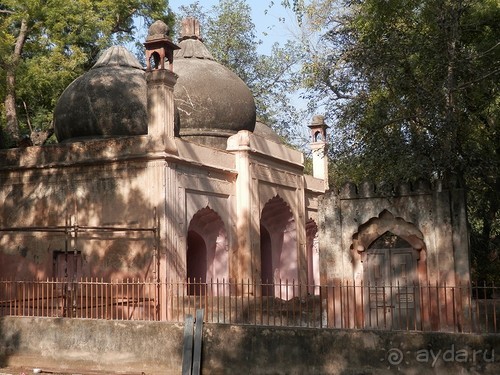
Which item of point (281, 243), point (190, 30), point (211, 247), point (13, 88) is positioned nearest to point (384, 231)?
point (211, 247)

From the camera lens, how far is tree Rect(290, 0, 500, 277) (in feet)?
34.3

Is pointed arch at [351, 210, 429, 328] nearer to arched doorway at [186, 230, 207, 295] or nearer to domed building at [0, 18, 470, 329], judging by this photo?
domed building at [0, 18, 470, 329]

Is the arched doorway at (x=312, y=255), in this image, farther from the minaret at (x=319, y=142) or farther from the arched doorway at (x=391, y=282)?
the arched doorway at (x=391, y=282)

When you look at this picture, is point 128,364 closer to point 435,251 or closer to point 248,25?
point 435,251

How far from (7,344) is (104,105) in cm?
573

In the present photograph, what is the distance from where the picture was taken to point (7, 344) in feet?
33.1

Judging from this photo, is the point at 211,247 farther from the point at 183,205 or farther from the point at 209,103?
the point at 209,103

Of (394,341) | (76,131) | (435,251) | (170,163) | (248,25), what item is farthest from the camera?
(248,25)

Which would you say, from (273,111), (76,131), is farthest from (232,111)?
(273,111)

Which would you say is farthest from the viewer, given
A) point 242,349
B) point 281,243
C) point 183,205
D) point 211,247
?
point 281,243

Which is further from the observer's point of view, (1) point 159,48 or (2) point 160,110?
(1) point 159,48

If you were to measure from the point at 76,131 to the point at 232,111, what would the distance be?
367 centimetres

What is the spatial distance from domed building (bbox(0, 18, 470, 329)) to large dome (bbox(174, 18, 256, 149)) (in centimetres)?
3

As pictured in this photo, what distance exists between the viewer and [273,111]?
2794 centimetres
